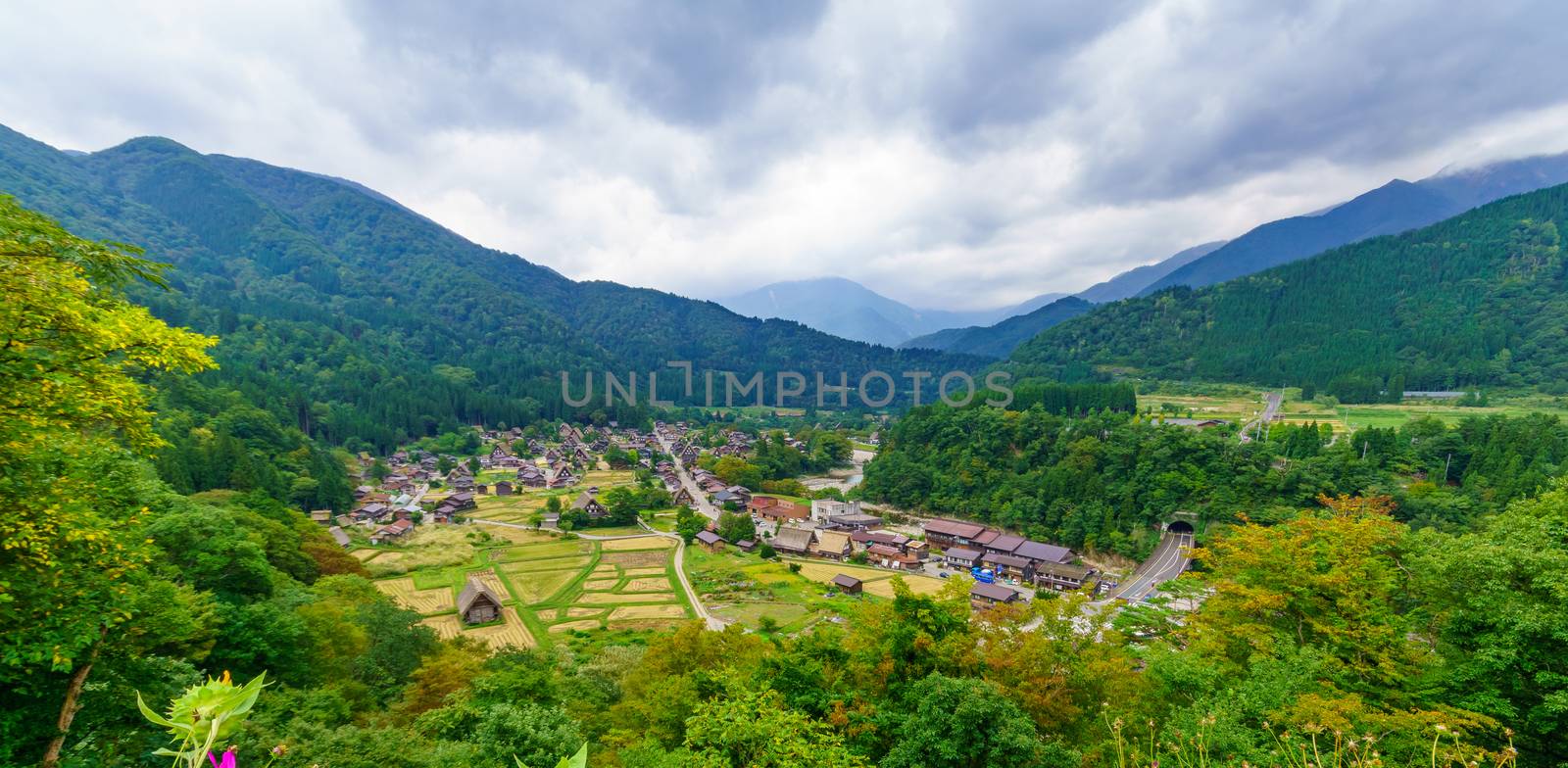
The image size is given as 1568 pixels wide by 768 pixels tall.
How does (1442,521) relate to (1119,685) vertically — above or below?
below

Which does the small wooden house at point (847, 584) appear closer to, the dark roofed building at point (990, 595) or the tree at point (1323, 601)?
the dark roofed building at point (990, 595)

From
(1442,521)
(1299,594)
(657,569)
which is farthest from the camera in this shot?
(657,569)

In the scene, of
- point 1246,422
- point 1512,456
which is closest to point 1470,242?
point 1246,422

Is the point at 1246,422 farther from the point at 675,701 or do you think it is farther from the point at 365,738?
the point at 365,738

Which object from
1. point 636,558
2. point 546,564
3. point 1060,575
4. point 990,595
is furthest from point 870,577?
point 546,564

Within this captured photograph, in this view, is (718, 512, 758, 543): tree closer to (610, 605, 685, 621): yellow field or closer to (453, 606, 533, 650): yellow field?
(610, 605, 685, 621): yellow field

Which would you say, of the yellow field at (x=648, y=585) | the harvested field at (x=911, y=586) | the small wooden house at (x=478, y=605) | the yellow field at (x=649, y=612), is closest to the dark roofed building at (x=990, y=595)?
the harvested field at (x=911, y=586)

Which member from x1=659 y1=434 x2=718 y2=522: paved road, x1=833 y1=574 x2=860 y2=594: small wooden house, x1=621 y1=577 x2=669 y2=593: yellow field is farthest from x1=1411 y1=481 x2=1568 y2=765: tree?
x1=659 y1=434 x2=718 y2=522: paved road
